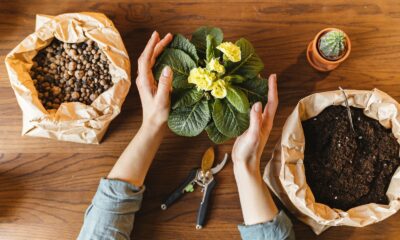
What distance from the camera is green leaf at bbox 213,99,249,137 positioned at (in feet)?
2.82

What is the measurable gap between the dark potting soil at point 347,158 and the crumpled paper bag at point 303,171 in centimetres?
3

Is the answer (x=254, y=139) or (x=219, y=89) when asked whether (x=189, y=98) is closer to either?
(x=219, y=89)

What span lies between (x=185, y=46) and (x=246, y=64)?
160 mm

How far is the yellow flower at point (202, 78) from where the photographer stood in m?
0.81

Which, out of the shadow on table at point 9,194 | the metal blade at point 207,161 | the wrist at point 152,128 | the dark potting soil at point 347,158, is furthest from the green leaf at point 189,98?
the shadow on table at point 9,194

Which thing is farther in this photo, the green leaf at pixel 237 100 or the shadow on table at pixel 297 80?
the shadow on table at pixel 297 80

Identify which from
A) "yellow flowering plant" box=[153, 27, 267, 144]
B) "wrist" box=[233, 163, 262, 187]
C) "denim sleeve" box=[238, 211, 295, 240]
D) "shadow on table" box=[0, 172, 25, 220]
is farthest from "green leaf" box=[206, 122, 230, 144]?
"shadow on table" box=[0, 172, 25, 220]

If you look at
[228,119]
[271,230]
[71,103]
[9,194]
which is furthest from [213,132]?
[9,194]

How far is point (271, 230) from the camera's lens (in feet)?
2.96

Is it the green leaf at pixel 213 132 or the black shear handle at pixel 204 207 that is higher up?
the green leaf at pixel 213 132

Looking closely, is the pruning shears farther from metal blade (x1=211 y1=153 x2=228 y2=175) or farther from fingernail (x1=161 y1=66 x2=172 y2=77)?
fingernail (x1=161 y1=66 x2=172 y2=77)

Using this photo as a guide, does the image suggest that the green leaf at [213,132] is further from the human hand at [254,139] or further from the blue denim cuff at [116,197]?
the blue denim cuff at [116,197]

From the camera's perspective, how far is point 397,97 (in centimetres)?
108

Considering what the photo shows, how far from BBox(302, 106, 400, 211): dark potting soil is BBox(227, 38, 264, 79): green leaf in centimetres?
22
